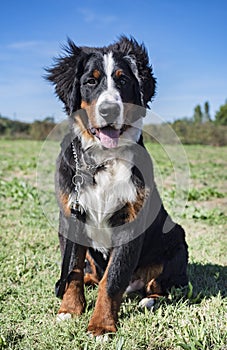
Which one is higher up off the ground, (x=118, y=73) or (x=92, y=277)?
(x=118, y=73)

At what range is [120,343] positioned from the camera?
298 centimetres

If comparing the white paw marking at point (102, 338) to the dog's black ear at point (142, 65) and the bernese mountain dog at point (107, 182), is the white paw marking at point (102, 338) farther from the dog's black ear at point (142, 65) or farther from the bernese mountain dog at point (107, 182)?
the dog's black ear at point (142, 65)

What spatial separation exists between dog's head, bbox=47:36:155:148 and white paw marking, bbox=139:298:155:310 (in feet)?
4.66

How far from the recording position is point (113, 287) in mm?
3396

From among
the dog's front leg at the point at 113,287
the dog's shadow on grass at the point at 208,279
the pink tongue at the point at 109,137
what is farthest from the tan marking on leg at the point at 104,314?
the pink tongue at the point at 109,137

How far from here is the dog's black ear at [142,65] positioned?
3.91 m

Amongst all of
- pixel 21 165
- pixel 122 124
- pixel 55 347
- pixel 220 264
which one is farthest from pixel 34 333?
pixel 21 165

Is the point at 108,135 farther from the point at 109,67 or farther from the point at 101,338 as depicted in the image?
the point at 101,338

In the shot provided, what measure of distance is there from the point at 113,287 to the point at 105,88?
1.63m

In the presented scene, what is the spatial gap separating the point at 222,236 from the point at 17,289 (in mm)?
3491

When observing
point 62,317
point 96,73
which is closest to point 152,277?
point 62,317

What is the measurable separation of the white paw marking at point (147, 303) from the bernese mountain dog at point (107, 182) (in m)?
0.01

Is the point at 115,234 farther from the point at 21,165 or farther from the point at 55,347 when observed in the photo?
the point at 21,165

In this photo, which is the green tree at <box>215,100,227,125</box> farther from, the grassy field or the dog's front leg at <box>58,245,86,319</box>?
the dog's front leg at <box>58,245,86,319</box>
